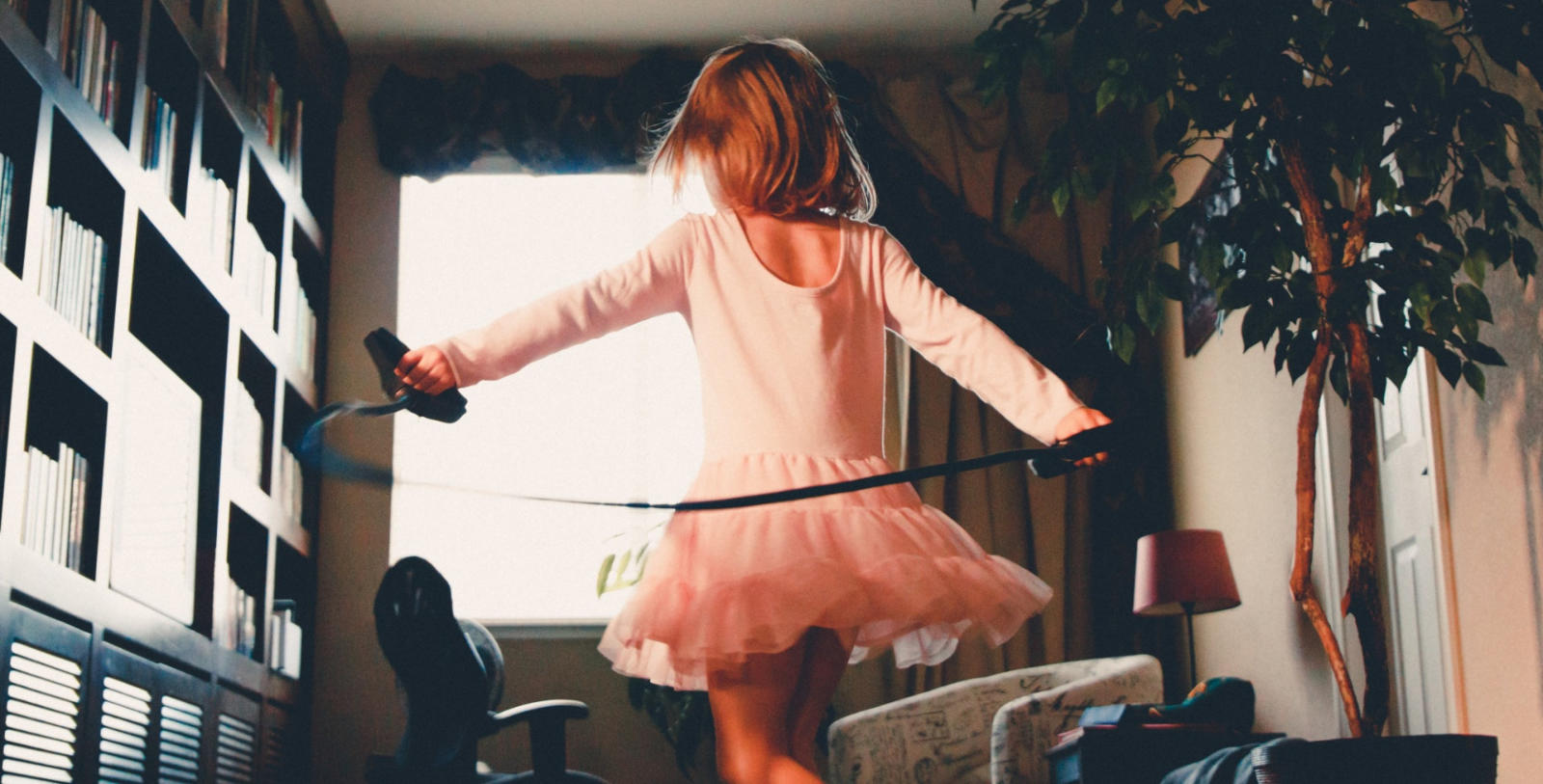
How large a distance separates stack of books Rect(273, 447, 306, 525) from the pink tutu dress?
3.22m

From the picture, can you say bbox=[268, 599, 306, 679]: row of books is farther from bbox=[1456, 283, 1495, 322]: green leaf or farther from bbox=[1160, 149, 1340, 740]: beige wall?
bbox=[1456, 283, 1495, 322]: green leaf

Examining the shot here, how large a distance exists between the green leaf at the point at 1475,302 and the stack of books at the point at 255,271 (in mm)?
3306

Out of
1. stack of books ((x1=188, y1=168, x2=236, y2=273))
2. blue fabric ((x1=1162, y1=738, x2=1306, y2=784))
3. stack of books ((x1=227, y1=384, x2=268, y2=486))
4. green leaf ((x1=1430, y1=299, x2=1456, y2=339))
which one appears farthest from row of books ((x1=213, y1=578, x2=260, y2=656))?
green leaf ((x1=1430, y1=299, x2=1456, y2=339))

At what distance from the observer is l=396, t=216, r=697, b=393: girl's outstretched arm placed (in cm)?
148

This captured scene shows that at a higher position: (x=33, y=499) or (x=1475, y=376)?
(x=1475, y=376)

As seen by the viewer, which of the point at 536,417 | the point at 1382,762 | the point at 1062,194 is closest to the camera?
the point at 1382,762

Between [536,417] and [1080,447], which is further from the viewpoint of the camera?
[536,417]

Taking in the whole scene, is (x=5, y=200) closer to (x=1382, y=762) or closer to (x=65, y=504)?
(x=65, y=504)

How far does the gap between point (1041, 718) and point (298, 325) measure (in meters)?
2.83

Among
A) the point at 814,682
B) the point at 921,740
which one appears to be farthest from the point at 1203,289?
the point at 814,682

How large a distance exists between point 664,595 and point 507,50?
4395 millimetres

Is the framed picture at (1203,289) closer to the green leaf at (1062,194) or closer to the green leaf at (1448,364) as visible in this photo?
the green leaf at (1062,194)

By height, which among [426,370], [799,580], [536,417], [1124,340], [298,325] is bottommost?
[799,580]

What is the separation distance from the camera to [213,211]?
401cm
